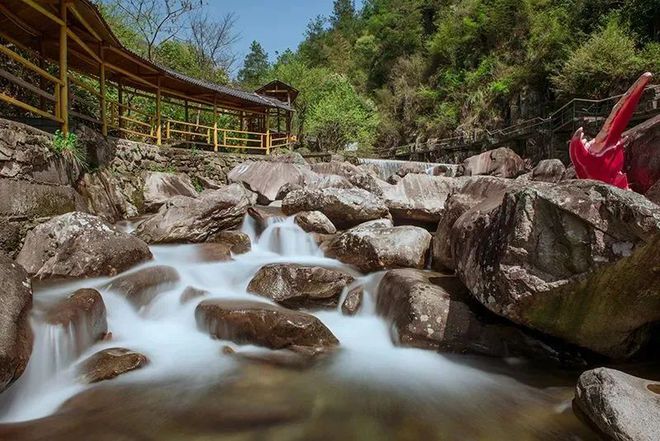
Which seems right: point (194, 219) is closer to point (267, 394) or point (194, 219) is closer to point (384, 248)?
point (384, 248)

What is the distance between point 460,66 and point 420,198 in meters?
24.5

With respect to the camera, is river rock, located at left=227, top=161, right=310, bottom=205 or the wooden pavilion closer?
the wooden pavilion

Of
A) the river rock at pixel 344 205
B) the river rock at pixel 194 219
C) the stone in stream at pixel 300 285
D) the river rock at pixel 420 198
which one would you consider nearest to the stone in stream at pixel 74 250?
the river rock at pixel 194 219

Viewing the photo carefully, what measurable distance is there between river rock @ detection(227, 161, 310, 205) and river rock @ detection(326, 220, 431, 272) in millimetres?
Answer: 5346

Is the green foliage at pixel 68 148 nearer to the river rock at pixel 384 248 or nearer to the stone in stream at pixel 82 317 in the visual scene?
the stone in stream at pixel 82 317

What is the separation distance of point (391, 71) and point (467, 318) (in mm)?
36894

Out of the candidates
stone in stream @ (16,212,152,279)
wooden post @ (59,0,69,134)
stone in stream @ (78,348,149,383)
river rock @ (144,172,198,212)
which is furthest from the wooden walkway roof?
stone in stream @ (78,348,149,383)

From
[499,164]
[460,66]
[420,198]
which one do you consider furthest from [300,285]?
[460,66]

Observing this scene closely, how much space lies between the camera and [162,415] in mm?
3754

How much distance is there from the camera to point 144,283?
584cm

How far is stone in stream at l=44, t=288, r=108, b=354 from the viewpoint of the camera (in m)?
4.28

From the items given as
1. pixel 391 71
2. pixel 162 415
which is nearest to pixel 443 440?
pixel 162 415

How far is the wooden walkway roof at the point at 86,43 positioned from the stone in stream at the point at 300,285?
6686 millimetres

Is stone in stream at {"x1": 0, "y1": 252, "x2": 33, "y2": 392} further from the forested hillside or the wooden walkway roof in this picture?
the forested hillside
